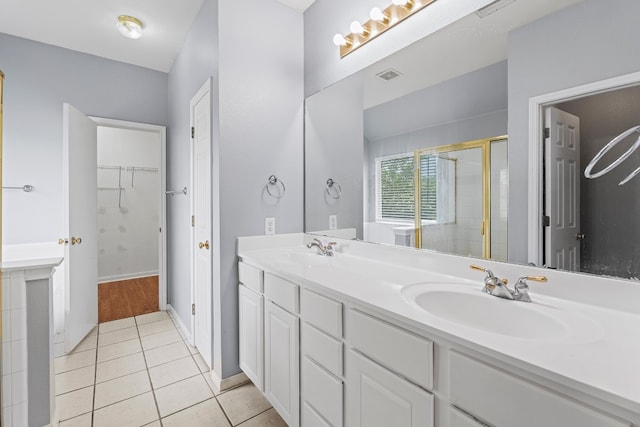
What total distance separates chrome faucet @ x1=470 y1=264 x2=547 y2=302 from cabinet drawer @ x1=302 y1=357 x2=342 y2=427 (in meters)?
0.67

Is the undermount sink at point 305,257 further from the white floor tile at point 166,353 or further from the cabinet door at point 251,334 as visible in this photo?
the white floor tile at point 166,353

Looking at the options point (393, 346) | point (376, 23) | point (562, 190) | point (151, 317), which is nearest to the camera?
point (393, 346)

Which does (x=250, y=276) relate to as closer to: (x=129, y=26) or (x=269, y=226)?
(x=269, y=226)

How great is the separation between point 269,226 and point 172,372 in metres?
1.29

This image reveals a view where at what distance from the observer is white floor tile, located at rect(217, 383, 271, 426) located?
173cm

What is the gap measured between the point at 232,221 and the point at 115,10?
197 centimetres

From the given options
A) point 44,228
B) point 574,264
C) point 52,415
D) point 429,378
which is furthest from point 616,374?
point 44,228

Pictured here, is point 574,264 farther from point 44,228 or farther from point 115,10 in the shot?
point 44,228

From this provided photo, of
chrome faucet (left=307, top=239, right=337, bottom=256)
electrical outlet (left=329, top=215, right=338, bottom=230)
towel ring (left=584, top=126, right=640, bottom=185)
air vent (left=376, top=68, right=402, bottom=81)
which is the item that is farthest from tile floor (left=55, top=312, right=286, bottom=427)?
air vent (left=376, top=68, right=402, bottom=81)

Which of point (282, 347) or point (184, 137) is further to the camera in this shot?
point (184, 137)

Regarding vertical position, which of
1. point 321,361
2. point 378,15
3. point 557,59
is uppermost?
point 378,15

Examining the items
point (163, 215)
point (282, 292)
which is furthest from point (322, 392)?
point (163, 215)

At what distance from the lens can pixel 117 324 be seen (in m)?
3.02

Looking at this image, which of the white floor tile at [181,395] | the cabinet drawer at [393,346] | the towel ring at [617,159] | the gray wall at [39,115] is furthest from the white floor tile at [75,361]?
the towel ring at [617,159]
